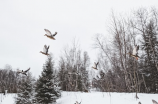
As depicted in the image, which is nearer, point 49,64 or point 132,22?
point 49,64

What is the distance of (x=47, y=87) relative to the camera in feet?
33.7

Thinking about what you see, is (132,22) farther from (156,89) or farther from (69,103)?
(69,103)

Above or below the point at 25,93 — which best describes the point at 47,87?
above

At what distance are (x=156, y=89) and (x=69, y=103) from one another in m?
10.2

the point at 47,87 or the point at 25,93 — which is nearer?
the point at 47,87

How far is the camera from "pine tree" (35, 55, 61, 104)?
33.2 feet

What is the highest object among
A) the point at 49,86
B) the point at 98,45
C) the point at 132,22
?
the point at 132,22

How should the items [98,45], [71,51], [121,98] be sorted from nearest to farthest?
[121,98] → [98,45] → [71,51]

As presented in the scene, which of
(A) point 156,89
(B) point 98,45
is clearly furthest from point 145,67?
(B) point 98,45

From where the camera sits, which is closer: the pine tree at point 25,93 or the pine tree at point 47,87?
the pine tree at point 47,87

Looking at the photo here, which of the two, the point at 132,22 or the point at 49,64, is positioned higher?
the point at 132,22

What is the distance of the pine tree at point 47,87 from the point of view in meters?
10.1

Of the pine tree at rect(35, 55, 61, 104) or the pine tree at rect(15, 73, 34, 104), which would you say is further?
the pine tree at rect(15, 73, 34, 104)

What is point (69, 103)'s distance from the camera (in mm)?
10078
